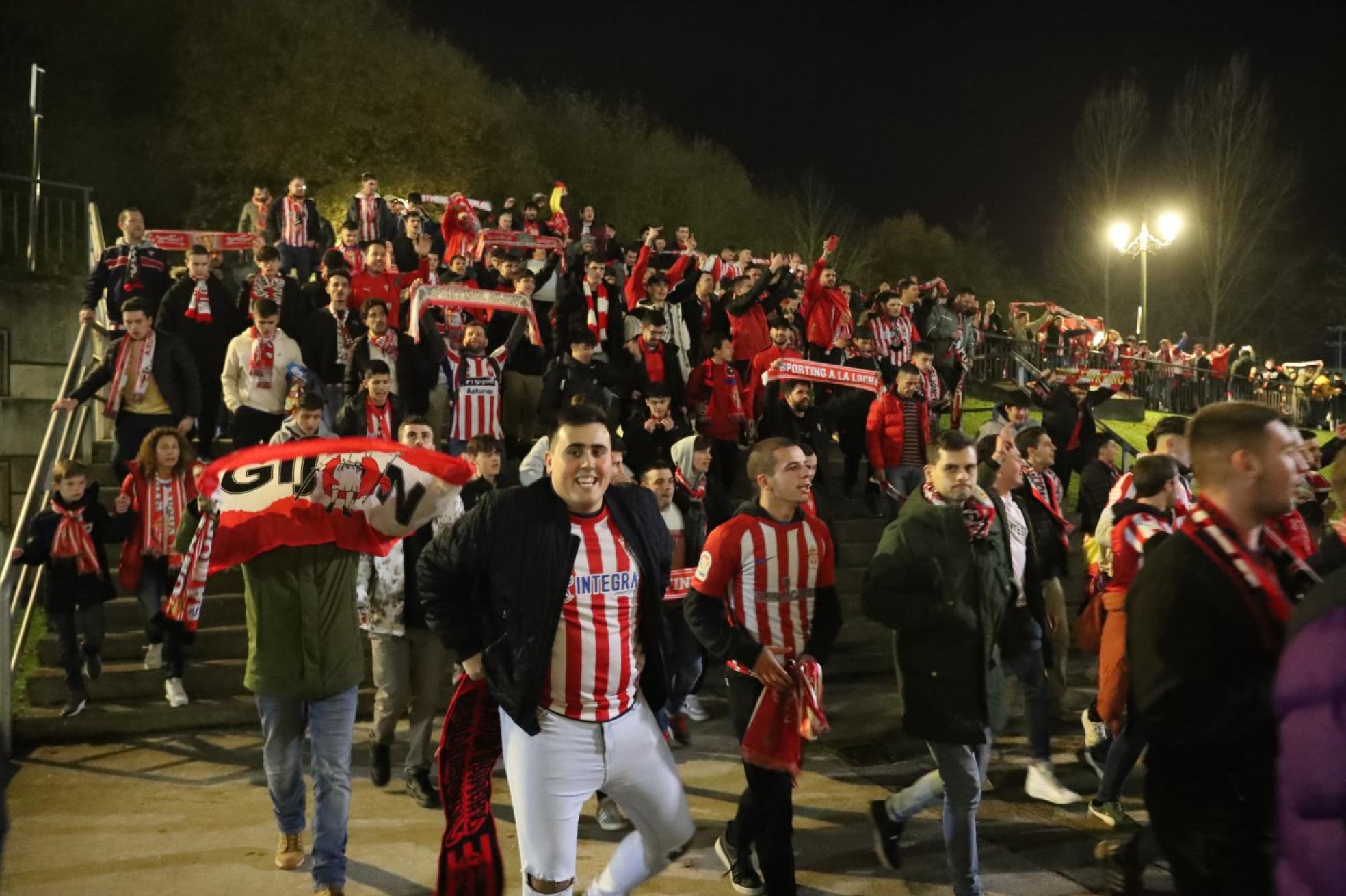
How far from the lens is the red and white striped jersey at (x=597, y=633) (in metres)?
4.06

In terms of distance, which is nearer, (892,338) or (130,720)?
(130,720)

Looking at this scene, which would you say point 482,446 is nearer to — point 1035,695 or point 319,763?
point 319,763

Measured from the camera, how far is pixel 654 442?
10.8 metres

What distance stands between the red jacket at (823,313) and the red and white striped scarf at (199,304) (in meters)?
7.21

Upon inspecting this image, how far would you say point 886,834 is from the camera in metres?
5.68

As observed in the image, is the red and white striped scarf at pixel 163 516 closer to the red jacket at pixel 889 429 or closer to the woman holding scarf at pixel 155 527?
the woman holding scarf at pixel 155 527

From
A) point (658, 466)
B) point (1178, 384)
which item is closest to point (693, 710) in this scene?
point (658, 466)

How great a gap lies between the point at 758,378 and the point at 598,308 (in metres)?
1.90

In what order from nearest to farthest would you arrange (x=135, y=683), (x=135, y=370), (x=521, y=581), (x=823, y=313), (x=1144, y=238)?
(x=521, y=581)
(x=135, y=683)
(x=135, y=370)
(x=823, y=313)
(x=1144, y=238)

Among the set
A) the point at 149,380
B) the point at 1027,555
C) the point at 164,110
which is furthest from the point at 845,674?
the point at 164,110

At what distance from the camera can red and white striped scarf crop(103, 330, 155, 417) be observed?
9812mm

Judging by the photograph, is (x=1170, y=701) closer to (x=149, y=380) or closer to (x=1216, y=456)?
(x=1216, y=456)

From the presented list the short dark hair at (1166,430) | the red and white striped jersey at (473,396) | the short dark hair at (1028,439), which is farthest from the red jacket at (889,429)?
the red and white striped jersey at (473,396)

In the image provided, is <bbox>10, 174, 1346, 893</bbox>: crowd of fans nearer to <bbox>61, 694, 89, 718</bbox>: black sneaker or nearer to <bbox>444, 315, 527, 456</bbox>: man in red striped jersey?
<bbox>444, 315, 527, 456</bbox>: man in red striped jersey
